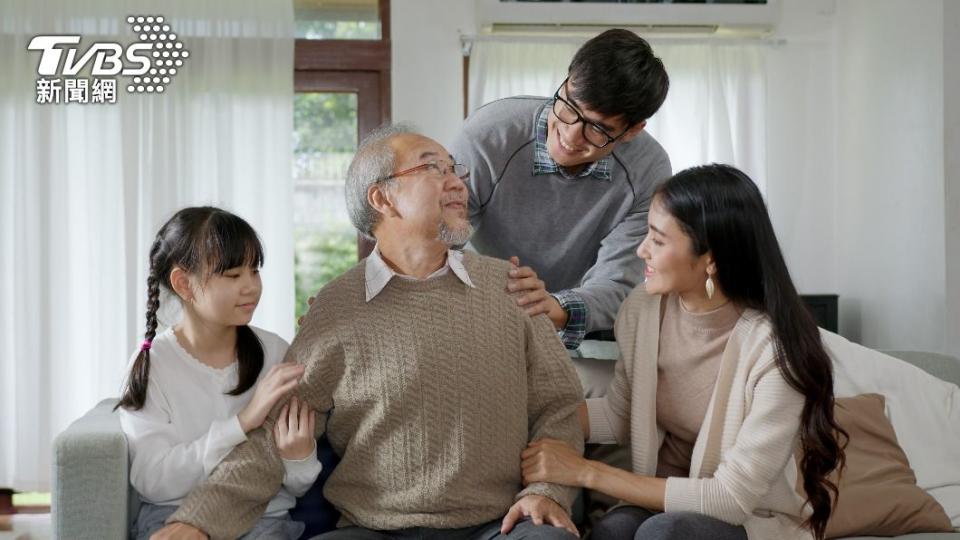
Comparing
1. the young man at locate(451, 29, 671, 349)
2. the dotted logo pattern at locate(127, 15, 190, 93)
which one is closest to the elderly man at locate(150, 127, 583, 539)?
the young man at locate(451, 29, 671, 349)

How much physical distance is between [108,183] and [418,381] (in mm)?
3357

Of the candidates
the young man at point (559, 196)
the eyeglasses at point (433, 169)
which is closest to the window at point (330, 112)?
the young man at point (559, 196)

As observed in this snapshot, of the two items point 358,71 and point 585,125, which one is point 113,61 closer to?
point 358,71

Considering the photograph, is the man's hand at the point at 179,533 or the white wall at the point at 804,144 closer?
the man's hand at the point at 179,533

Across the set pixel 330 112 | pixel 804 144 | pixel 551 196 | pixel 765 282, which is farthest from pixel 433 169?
pixel 804 144

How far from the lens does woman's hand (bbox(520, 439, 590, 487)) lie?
6.40 feet

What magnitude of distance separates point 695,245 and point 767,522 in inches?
22.6

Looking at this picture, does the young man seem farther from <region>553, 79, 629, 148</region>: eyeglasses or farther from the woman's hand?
the woman's hand

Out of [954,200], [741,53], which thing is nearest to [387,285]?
[954,200]

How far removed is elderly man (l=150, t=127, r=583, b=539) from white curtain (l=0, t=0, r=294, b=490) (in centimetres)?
288

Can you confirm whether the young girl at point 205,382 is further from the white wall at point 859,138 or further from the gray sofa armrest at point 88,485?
the white wall at point 859,138

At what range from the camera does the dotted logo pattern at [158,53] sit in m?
4.76

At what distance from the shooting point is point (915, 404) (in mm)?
2453

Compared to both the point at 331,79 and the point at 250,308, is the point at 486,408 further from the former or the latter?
the point at 331,79
